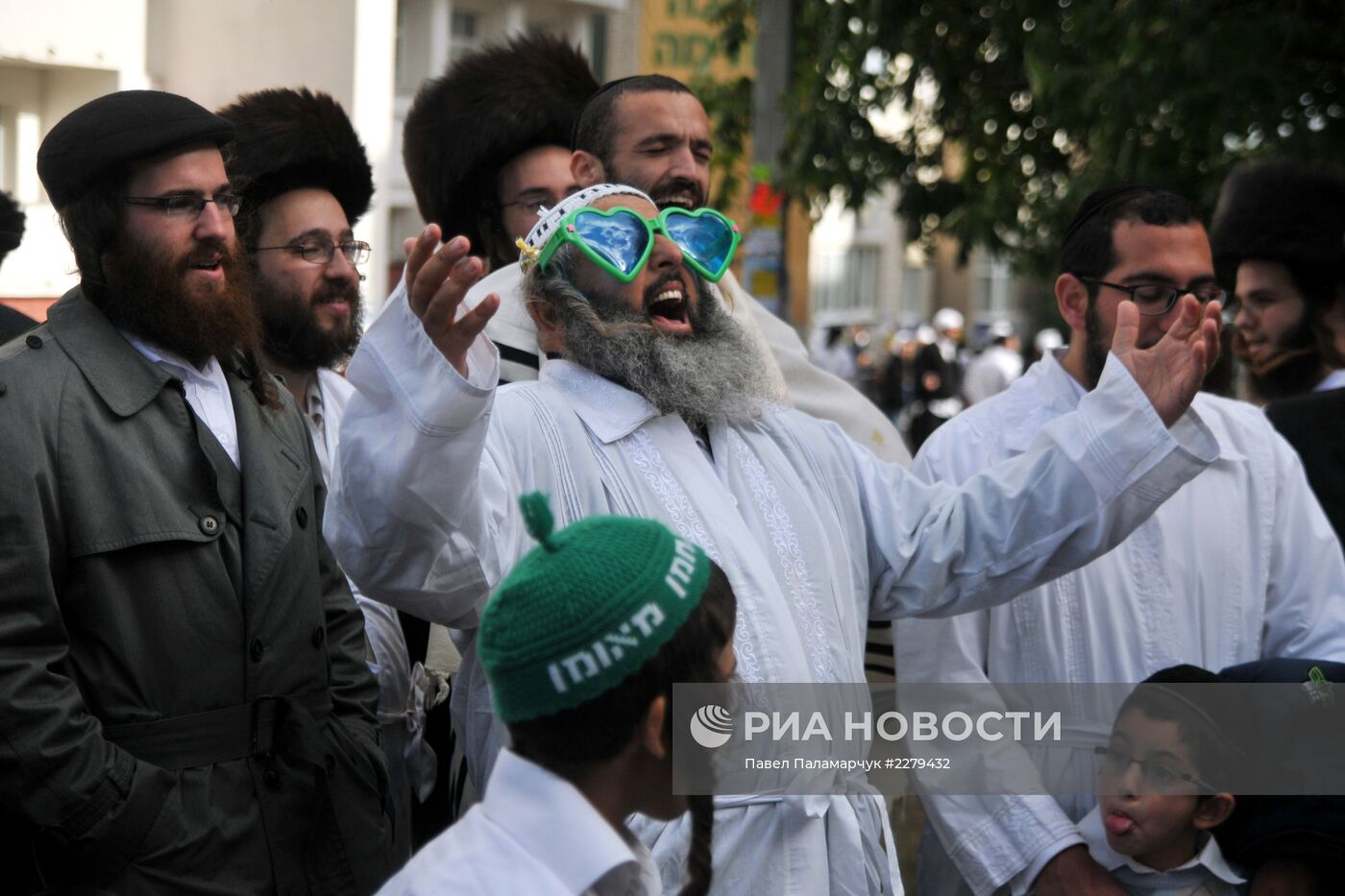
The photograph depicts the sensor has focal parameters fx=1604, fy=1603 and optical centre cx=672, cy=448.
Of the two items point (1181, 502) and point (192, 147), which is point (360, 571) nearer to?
point (192, 147)

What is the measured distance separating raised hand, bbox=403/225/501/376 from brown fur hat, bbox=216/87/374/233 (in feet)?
5.36

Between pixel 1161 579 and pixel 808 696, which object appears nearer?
pixel 808 696

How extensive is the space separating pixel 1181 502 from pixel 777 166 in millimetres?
7258

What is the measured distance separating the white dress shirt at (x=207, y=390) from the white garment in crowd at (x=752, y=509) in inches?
20.9

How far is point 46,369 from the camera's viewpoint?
9.14 feet

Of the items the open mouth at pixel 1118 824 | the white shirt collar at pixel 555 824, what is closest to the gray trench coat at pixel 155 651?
the white shirt collar at pixel 555 824

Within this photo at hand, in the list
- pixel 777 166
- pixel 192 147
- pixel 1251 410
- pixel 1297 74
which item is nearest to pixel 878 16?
pixel 777 166

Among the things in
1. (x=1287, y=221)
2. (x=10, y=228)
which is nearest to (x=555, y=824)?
(x=10, y=228)

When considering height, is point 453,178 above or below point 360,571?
above

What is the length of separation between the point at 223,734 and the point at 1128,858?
1.74 meters

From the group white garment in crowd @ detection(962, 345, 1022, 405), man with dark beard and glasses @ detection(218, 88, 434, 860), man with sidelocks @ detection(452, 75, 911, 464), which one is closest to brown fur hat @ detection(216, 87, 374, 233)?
man with dark beard and glasses @ detection(218, 88, 434, 860)

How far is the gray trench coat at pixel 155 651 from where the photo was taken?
8.56ft

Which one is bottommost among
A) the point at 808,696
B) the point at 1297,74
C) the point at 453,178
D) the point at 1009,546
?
the point at 808,696

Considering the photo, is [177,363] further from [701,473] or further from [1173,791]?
[1173,791]
